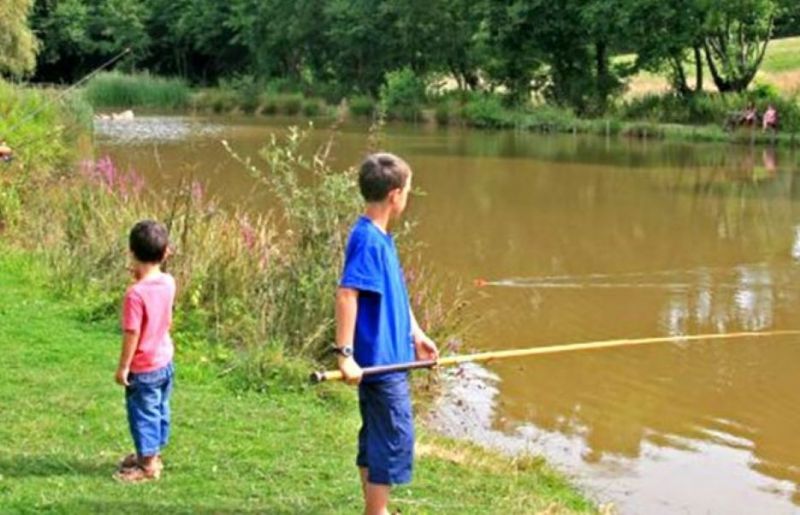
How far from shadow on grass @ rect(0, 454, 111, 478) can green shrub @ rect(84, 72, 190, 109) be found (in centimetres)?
4758

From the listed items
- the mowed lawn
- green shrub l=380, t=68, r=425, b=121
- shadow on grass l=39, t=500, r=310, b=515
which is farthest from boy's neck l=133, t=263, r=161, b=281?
green shrub l=380, t=68, r=425, b=121

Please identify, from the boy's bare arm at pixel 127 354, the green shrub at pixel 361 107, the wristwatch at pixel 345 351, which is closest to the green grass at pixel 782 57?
the green shrub at pixel 361 107

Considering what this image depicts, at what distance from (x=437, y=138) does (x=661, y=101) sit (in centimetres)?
877

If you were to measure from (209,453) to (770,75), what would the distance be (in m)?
44.4

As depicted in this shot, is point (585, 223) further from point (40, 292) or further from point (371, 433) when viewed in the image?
point (371, 433)

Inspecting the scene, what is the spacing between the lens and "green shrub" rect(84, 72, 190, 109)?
5203cm

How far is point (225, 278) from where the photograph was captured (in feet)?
30.3

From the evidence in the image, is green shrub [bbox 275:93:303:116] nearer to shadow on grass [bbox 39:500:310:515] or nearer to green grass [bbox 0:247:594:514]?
green grass [bbox 0:247:594:514]

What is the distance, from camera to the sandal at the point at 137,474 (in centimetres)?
526

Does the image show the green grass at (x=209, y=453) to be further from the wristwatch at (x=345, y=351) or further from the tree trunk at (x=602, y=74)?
the tree trunk at (x=602, y=74)

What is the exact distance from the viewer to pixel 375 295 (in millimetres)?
4500

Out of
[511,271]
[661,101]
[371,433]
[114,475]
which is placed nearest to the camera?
→ [371,433]

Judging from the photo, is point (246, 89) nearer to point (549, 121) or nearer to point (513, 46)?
point (513, 46)

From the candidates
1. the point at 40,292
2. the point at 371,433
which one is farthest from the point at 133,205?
the point at 371,433
